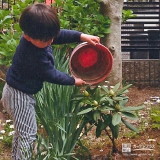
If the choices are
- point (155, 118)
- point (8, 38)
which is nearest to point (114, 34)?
point (155, 118)

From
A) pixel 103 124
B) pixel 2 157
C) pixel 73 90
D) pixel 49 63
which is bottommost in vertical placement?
pixel 2 157

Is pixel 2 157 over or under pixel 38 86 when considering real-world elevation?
under

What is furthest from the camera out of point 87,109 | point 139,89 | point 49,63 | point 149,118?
point 139,89

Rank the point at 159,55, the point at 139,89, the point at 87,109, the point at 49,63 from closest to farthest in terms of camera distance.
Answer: the point at 49,63
the point at 87,109
the point at 139,89
the point at 159,55

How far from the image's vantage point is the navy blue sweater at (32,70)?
3.57 meters

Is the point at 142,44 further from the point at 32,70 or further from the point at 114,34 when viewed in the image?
the point at 32,70

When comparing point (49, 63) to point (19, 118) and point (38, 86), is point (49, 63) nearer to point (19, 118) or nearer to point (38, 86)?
point (38, 86)

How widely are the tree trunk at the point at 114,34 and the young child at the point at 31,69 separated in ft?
5.95

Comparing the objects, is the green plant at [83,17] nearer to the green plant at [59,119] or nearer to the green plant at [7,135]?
the green plant at [59,119]

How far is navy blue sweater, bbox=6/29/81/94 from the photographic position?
11.7 feet

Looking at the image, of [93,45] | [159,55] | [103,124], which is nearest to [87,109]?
[103,124]

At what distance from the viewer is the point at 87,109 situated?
3955 mm

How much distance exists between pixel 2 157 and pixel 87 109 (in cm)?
114

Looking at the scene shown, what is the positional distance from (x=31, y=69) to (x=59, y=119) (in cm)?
60
